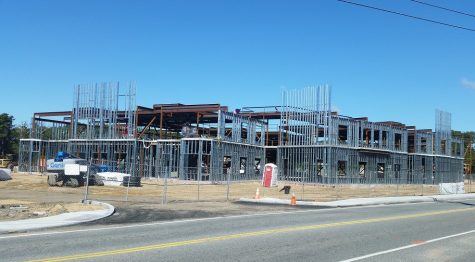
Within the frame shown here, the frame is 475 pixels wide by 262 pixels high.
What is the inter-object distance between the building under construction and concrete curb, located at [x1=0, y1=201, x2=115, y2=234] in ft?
83.1

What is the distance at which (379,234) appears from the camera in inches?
528

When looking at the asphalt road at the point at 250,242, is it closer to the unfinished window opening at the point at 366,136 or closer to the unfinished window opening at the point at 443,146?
the unfinished window opening at the point at 366,136

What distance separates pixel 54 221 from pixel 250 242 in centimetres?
692

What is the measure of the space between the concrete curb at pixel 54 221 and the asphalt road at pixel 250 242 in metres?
0.91

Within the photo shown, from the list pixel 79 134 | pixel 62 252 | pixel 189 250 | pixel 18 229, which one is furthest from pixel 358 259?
pixel 79 134

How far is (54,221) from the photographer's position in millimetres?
15344

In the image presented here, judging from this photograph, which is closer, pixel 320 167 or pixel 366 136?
pixel 320 167

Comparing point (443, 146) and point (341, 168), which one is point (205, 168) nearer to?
point (341, 168)

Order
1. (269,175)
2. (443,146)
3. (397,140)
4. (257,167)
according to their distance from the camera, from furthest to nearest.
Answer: (443,146), (397,140), (257,167), (269,175)

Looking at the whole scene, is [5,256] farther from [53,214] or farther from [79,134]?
[79,134]

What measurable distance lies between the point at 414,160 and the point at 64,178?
4041 centimetres

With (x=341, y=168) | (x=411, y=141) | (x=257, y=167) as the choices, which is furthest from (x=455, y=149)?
(x=257, y=167)

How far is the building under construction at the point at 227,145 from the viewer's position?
153 feet

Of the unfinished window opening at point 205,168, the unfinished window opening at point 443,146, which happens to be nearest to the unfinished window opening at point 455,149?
the unfinished window opening at point 443,146
